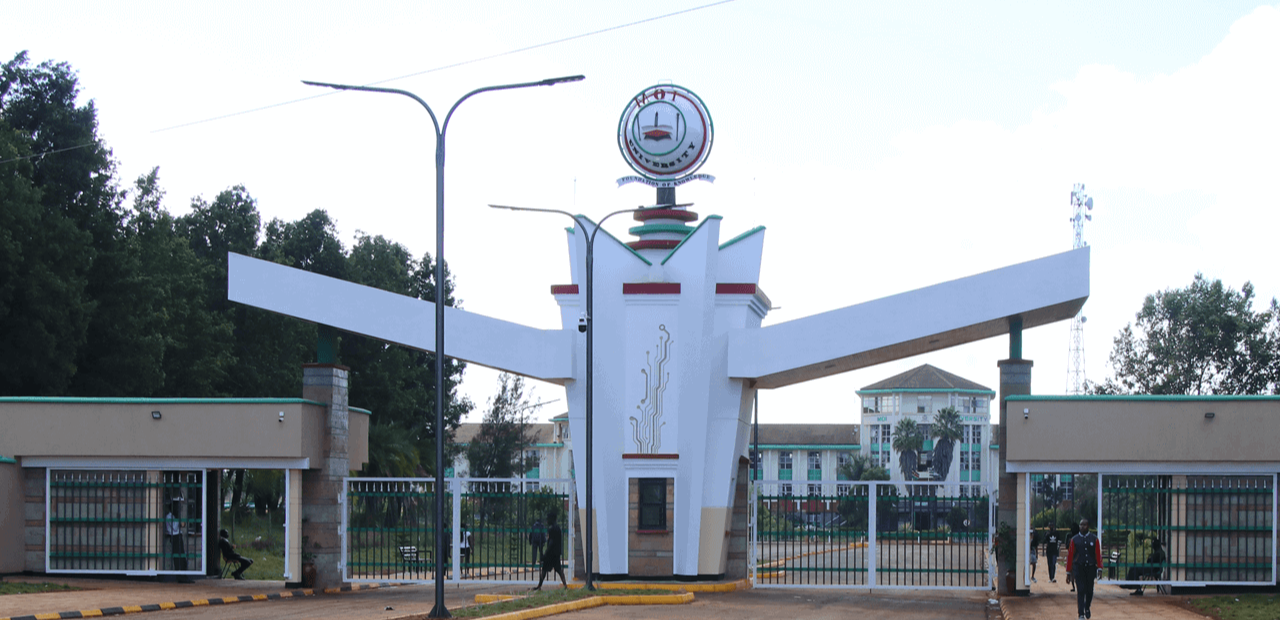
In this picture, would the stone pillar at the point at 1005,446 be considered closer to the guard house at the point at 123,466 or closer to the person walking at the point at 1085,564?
the person walking at the point at 1085,564

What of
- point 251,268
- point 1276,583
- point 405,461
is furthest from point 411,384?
point 1276,583

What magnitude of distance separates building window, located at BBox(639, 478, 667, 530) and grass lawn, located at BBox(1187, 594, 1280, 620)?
10.1 metres

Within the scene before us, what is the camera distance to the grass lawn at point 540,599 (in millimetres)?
19000

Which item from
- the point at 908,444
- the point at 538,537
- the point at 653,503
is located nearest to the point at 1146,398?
the point at 653,503

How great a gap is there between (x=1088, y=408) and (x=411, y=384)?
43.3 m

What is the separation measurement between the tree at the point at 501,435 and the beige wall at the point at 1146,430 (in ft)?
143

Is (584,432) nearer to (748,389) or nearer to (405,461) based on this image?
(748,389)

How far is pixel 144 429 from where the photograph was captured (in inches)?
1026

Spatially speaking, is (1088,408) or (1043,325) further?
(1043,325)

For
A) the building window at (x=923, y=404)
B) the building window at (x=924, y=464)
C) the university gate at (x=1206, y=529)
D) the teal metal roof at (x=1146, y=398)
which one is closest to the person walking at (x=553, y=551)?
the university gate at (x=1206, y=529)

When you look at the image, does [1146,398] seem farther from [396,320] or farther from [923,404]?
[923,404]

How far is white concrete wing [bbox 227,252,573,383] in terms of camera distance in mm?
27312

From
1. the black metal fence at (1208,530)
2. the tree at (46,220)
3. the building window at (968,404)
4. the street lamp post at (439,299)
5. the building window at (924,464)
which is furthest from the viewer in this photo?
the building window at (968,404)

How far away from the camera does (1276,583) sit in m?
23.6
